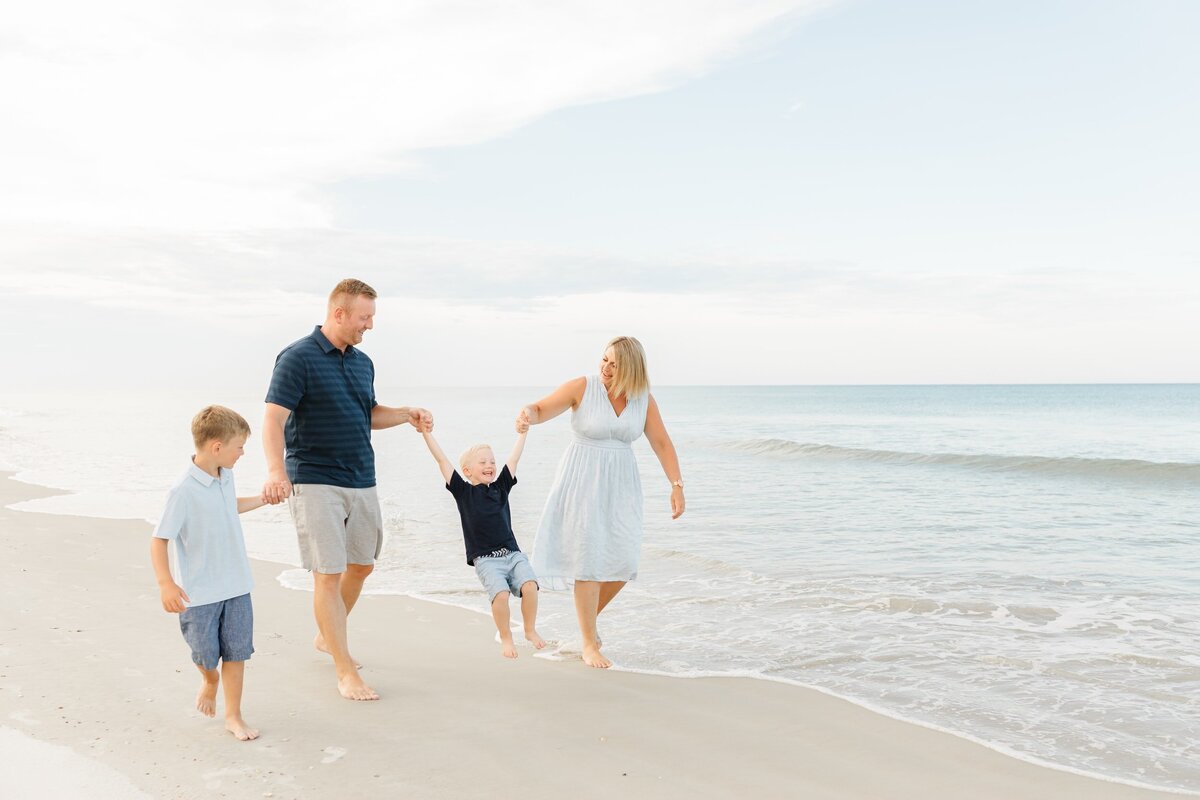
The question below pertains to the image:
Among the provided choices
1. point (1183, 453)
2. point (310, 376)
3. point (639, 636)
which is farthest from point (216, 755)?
point (1183, 453)

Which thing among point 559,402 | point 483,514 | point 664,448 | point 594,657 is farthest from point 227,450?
point 664,448

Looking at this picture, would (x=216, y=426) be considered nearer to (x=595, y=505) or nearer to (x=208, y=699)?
(x=208, y=699)

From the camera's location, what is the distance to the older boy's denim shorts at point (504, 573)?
5062 millimetres

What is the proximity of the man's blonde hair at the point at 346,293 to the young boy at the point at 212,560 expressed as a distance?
35.4 inches

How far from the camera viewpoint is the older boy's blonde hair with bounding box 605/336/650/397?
5.26 meters

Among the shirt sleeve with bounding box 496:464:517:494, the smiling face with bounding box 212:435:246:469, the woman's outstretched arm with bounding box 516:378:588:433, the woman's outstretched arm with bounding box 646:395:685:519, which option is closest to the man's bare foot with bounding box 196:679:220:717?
the smiling face with bounding box 212:435:246:469

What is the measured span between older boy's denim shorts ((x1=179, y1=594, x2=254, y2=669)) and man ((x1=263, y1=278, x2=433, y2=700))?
528mm

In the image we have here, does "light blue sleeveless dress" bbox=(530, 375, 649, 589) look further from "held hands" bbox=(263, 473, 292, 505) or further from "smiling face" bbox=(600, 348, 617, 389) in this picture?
"held hands" bbox=(263, 473, 292, 505)

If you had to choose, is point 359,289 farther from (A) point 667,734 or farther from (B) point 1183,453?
(B) point 1183,453

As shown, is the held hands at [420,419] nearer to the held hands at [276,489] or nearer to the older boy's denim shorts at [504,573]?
the older boy's denim shorts at [504,573]

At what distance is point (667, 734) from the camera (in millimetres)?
4223

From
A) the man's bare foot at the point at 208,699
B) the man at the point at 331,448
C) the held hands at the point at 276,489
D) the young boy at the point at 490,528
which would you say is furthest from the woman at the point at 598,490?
the man's bare foot at the point at 208,699

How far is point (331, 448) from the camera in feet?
14.8

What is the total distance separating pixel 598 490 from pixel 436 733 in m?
1.76
